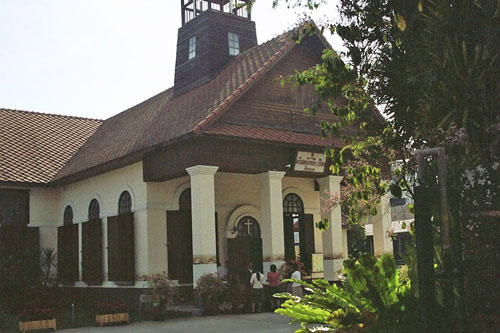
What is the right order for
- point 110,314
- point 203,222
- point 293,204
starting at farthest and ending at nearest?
point 293,204 → point 203,222 → point 110,314

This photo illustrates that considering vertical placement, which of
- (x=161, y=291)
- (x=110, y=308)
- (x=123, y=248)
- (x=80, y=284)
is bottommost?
(x=110, y=308)

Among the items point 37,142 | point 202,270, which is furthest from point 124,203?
point 37,142

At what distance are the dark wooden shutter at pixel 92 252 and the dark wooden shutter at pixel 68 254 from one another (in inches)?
43.6

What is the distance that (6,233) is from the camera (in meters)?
25.2

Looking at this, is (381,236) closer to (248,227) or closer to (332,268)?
(332,268)

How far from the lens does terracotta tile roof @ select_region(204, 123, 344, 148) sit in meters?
18.5

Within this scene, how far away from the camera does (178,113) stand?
857 inches

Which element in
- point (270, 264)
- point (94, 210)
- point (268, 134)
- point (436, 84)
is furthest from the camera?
point (94, 210)

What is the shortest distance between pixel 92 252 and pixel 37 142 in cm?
766

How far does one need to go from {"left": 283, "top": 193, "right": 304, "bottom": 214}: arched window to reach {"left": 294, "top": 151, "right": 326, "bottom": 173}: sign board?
3.27 m

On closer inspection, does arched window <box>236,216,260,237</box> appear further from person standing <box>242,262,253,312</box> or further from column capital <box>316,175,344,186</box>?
column capital <box>316,175,344,186</box>

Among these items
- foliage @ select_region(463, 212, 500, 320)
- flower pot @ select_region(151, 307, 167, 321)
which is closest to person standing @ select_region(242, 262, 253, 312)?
flower pot @ select_region(151, 307, 167, 321)

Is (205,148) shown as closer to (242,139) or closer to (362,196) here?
(242,139)

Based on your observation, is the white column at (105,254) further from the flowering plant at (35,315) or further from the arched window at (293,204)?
the flowering plant at (35,315)
